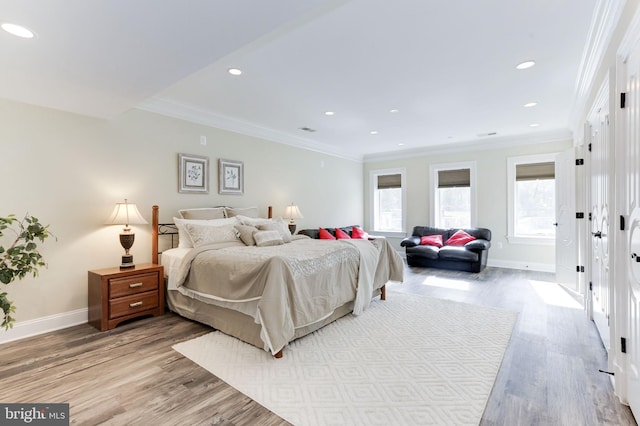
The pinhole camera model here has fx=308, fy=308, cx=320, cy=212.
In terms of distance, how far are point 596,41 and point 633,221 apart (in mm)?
1676

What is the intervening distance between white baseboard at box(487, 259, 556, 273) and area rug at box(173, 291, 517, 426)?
9.95ft

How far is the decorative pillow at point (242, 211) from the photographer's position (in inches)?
176

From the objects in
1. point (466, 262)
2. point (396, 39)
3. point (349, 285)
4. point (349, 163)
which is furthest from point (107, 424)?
point (349, 163)

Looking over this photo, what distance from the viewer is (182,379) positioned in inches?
86.7

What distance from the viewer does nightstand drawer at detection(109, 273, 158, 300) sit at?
3109 mm

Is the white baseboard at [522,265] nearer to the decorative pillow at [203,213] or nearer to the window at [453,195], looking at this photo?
the window at [453,195]

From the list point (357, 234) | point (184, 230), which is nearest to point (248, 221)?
point (184, 230)

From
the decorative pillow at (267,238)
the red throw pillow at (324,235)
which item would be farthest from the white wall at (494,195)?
the decorative pillow at (267,238)

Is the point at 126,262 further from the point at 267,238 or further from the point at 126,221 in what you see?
the point at 267,238

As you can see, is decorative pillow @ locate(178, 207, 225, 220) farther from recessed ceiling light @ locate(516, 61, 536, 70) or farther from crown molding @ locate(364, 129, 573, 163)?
crown molding @ locate(364, 129, 573, 163)

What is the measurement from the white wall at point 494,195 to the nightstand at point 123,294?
18.4 feet

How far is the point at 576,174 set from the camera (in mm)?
4215

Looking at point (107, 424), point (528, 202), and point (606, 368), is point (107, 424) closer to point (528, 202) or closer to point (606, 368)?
point (606, 368)

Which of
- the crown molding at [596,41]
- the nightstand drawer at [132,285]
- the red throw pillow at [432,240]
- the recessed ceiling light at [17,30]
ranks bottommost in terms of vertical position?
the nightstand drawer at [132,285]
